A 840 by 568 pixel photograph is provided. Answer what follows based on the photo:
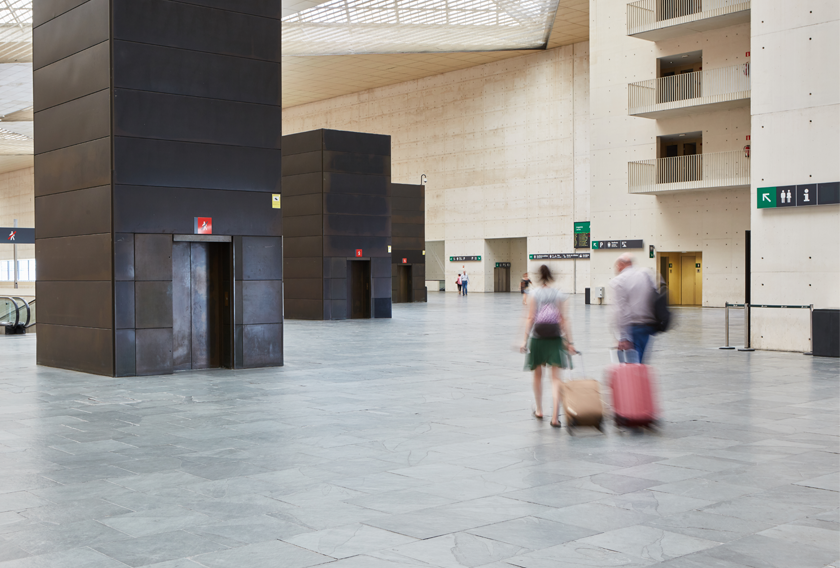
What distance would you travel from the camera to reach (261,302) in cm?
1506

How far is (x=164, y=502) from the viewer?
588 centimetres

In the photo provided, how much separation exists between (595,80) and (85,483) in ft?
121

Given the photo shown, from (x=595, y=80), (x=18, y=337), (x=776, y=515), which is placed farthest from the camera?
(x=595, y=80)

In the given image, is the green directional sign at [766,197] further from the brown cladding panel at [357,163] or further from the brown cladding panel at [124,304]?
the brown cladding panel at [357,163]

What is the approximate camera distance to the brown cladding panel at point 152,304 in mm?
13633

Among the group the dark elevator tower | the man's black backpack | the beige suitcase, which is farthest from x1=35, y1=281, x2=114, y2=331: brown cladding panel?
the man's black backpack

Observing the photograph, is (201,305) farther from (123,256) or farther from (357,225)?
(357,225)

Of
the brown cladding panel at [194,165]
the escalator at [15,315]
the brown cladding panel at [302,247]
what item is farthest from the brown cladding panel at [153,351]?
the brown cladding panel at [302,247]

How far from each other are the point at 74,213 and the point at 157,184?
1.73 metres

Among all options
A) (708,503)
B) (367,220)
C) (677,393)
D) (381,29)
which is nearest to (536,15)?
(381,29)

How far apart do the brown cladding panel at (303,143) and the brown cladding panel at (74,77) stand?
1452 centimetres

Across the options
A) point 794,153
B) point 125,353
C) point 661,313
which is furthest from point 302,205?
point 661,313

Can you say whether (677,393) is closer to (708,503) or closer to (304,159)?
(708,503)

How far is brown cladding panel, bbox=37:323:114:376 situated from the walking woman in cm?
769
